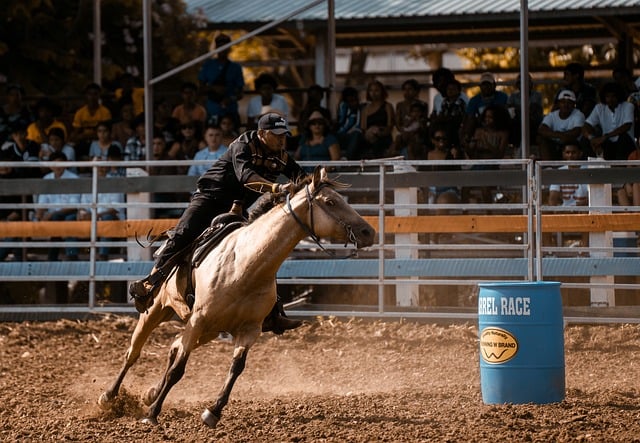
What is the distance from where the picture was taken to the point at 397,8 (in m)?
18.3

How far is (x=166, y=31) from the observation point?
72.8 ft

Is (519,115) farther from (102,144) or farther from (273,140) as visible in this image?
(273,140)

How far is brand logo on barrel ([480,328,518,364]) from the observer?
30.4 feet

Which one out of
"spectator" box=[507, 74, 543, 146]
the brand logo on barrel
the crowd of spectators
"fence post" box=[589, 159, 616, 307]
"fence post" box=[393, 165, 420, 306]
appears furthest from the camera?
"spectator" box=[507, 74, 543, 146]

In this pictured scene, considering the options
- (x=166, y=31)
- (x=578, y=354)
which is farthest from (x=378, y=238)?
(x=166, y=31)

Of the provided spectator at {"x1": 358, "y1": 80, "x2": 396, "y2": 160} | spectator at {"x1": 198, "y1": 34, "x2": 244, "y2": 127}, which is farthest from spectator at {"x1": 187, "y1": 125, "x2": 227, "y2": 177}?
spectator at {"x1": 358, "y1": 80, "x2": 396, "y2": 160}

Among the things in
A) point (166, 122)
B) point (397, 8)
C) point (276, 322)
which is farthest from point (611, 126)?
point (276, 322)

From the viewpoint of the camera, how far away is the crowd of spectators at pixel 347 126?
14.4 metres

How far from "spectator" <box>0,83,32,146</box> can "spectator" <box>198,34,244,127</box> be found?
2.70m

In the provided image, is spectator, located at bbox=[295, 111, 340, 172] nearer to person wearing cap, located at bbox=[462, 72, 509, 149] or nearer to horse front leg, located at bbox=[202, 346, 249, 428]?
person wearing cap, located at bbox=[462, 72, 509, 149]

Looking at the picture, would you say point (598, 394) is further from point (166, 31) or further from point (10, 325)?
point (166, 31)

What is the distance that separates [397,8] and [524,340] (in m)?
10.00

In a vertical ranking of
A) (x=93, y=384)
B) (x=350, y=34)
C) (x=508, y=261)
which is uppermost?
(x=350, y=34)

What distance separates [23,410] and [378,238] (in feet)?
17.4
